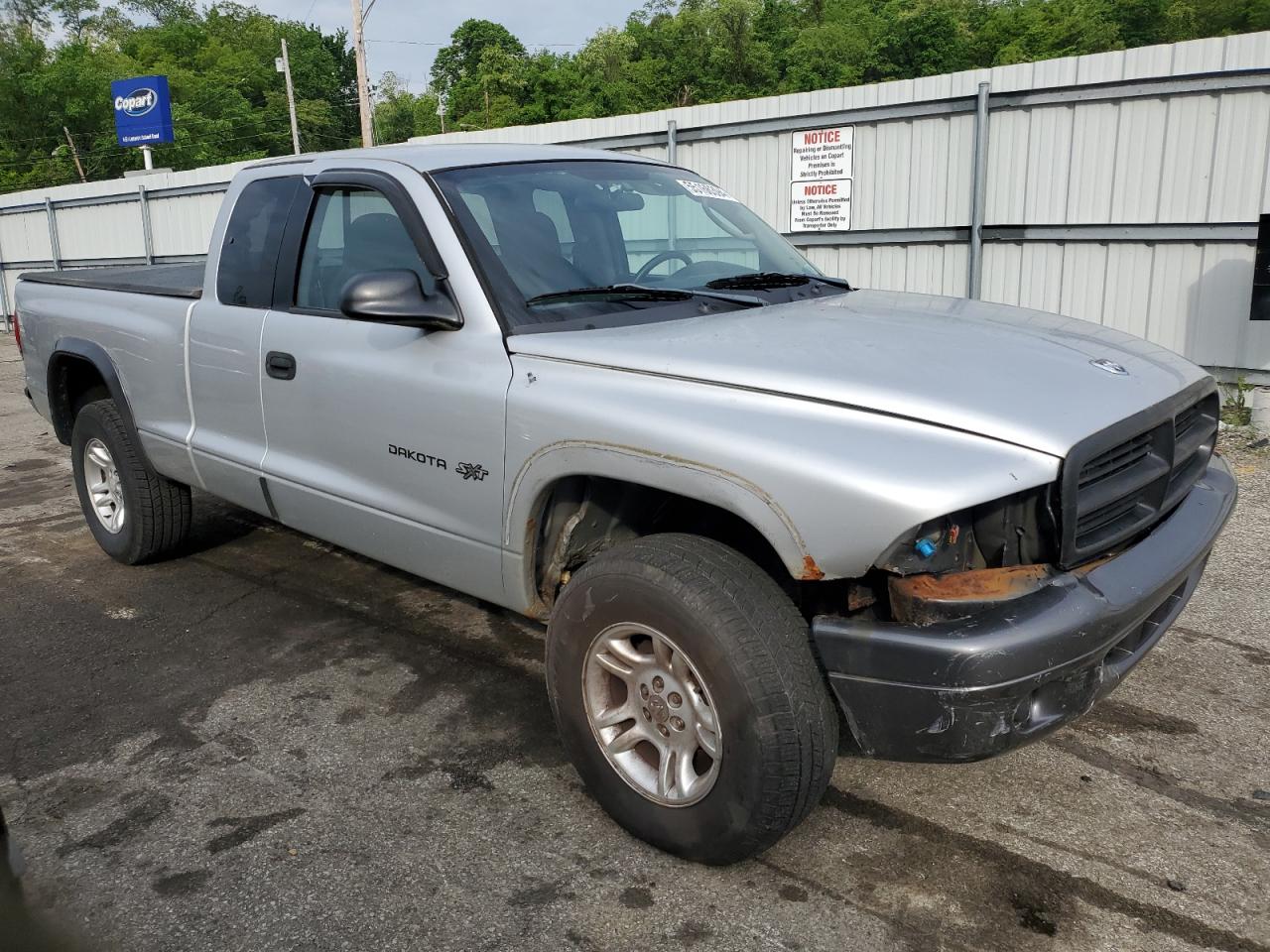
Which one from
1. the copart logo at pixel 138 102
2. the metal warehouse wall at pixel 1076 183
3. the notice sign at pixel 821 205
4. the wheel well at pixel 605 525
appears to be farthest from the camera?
the copart logo at pixel 138 102

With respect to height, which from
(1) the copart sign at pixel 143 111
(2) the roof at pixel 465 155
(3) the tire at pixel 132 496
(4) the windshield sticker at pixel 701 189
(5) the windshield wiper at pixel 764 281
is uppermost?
(1) the copart sign at pixel 143 111

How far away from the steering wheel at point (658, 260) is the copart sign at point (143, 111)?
2707 centimetres

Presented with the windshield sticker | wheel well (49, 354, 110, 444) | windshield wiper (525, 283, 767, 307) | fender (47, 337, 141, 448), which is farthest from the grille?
wheel well (49, 354, 110, 444)

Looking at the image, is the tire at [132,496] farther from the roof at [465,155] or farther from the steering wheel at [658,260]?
the steering wheel at [658,260]

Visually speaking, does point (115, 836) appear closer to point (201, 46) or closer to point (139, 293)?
point (139, 293)

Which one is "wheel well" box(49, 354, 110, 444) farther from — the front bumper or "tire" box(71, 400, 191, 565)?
the front bumper

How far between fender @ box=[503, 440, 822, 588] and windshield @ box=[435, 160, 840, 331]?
1.54ft

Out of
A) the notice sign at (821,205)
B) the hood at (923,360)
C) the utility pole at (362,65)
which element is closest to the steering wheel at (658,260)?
the hood at (923,360)

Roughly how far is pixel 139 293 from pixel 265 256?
1.08 meters

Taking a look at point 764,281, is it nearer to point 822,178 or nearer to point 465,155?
point 465,155

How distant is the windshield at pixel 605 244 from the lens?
3223mm

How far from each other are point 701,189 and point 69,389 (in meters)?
3.54

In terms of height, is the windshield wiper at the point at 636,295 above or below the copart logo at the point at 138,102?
below

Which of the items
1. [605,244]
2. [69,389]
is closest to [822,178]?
[69,389]
